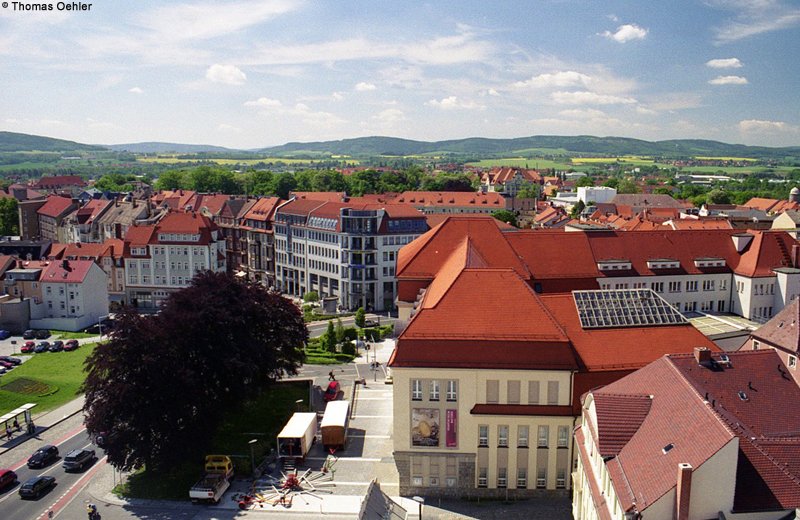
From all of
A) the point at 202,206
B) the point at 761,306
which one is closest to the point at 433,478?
the point at 761,306

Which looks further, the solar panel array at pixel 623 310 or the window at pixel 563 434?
the solar panel array at pixel 623 310

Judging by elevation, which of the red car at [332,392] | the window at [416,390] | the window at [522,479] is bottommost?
the red car at [332,392]

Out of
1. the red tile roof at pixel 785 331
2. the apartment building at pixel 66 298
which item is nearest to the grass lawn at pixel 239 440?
the red tile roof at pixel 785 331

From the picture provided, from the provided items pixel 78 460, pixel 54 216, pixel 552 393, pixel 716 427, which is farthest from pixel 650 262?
pixel 54 216

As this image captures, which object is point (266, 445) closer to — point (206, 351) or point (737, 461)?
point (206, 351)

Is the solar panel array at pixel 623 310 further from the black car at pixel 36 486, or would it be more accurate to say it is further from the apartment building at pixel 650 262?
the black car at pixel 36 486

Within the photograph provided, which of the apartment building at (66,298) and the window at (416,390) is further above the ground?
the window at (416,390)

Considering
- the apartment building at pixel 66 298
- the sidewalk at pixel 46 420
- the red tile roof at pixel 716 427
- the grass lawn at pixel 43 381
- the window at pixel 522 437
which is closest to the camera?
the red tile roof at pixel 716 427
